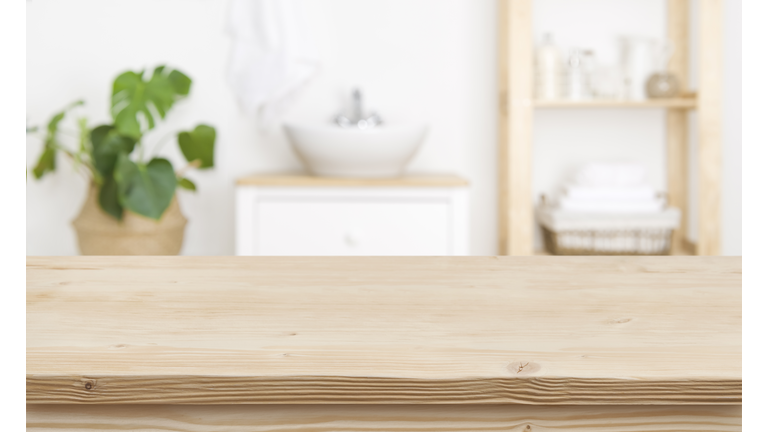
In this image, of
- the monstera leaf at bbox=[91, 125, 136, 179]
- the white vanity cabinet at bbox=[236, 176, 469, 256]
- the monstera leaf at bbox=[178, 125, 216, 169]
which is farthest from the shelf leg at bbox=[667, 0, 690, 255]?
the monstera leaf at bbox=[91, 125, 136, 179]

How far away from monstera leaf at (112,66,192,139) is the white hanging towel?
1.16 feet

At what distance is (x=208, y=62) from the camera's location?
2.46m

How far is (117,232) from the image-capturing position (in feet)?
6.95

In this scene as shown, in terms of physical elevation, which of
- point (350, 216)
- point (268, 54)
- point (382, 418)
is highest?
point (268, 54)

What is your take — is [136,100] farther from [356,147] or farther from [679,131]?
[679,131]

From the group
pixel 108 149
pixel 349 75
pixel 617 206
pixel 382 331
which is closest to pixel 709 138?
pixel 617 206

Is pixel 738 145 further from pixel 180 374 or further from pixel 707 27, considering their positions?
pixel 180 374

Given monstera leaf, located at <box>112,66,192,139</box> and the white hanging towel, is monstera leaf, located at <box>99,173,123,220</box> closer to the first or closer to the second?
monstera leaf, located at <box>112,66,192,139</box>

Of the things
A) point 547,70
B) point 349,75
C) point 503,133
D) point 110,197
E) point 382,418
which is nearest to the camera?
point 382,418

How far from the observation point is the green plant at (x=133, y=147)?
1988 millimetres

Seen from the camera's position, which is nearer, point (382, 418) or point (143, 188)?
point (382, 418)

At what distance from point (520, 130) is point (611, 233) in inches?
17.7

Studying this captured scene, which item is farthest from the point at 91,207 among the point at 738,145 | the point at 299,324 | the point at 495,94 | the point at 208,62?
the point at 738,145

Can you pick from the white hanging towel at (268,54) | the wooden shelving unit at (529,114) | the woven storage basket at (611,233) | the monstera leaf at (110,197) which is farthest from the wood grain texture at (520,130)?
the monstera leaf at (110,197)
